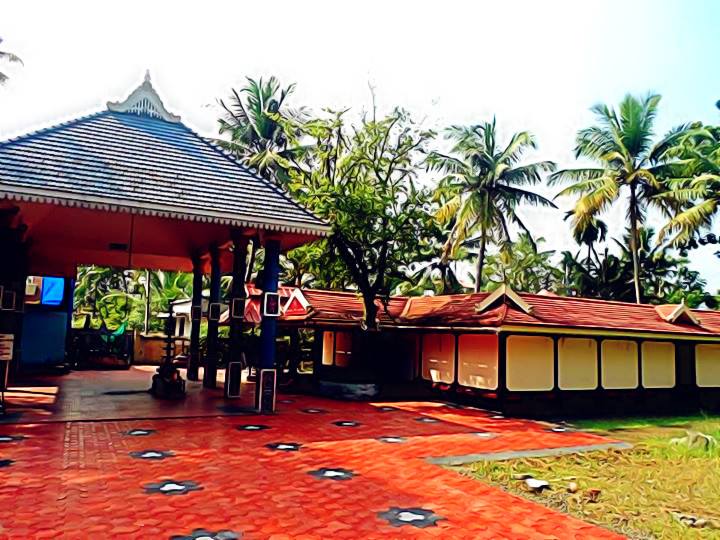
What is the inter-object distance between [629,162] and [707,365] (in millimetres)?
8710

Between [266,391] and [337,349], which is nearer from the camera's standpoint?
[266,391]

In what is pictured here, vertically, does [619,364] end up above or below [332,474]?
above

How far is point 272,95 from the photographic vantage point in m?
24.9

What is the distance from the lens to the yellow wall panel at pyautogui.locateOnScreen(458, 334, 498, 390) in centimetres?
1182

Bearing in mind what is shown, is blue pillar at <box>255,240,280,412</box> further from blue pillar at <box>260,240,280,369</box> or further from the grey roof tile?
the grey roof tile

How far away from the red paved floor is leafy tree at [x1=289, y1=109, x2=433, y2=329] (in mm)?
5076

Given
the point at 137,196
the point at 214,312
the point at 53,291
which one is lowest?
the point at 214,312

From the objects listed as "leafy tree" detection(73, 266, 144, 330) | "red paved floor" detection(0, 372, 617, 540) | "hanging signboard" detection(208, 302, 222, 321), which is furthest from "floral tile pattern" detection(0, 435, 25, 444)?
"leafy tree" detection(73, 266, 144, 330)

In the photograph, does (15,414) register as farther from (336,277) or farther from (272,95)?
(272,95)

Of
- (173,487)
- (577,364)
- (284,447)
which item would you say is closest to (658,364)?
(577,364)

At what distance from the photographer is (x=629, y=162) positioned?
20.6m

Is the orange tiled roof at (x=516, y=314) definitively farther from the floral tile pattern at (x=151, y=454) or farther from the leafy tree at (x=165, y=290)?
the leafy tree at (x=165, y=290)

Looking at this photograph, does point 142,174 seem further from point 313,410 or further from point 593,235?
point 593,235

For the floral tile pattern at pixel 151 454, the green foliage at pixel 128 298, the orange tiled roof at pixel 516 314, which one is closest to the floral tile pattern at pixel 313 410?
the orange tiled roof at pixel 516 314
